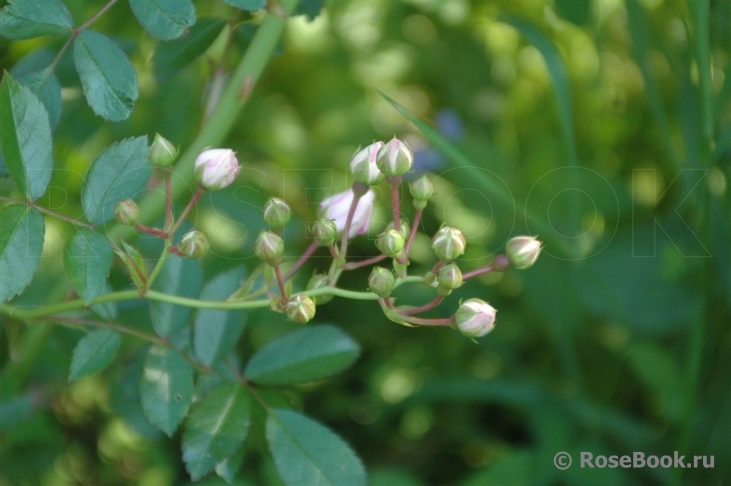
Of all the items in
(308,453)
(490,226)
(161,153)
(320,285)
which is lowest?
(490,226)

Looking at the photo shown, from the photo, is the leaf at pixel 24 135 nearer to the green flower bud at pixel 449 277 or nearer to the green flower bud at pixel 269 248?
the green flower bud at pixel 269 248

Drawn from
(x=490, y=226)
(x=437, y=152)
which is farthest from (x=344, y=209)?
(x=437, y=152)

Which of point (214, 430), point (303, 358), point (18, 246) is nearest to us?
point (18, 246)

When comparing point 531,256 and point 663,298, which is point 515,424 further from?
point 531,256

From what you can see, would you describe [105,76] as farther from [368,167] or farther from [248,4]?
[368,167]

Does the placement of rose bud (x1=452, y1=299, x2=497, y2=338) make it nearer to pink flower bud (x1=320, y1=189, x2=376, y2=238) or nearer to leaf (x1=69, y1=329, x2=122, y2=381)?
pink flower bud (x1=320, y1=189, x2=376, y2=238)

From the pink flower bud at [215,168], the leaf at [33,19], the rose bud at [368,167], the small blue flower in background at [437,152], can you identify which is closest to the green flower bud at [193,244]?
the pink flower bud at [215,168]
